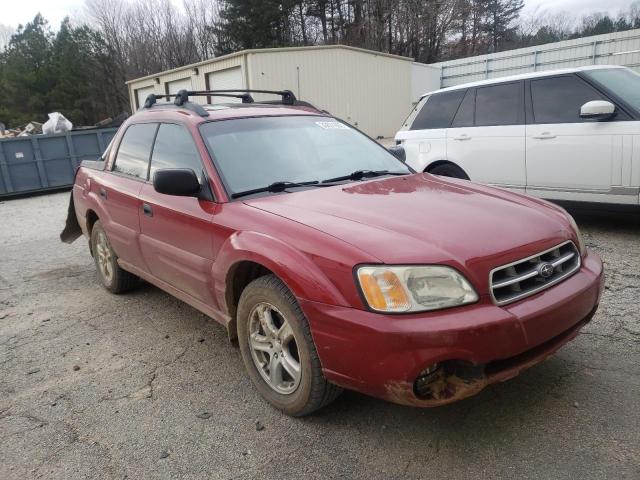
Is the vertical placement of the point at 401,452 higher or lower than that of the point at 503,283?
lower

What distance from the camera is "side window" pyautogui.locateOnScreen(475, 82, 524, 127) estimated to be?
5848 mm

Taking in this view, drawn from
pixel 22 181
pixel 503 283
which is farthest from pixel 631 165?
pixel 22 181

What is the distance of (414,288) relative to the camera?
83.3 inches

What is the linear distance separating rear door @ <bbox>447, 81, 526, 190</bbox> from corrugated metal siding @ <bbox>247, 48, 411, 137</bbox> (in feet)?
42.2

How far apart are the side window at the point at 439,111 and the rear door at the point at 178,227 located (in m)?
4.05

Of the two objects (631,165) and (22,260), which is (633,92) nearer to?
(631,165)

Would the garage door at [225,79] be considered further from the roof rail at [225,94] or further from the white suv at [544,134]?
the roof rail at [225,94]

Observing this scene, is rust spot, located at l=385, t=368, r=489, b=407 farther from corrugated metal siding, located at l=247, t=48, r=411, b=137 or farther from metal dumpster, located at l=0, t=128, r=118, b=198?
corrugated metal siding, located at l=247, t=48, r=411, b=137

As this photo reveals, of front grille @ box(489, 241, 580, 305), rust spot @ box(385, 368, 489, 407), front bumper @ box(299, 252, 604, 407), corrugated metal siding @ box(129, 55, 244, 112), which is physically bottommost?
rust spot @ box(385, 368, 489, 407)

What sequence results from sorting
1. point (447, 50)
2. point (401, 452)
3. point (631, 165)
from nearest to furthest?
1. point (401, 452)
2. point (631, 165)
3. point (447, 50)

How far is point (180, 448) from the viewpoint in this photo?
97.0 inches

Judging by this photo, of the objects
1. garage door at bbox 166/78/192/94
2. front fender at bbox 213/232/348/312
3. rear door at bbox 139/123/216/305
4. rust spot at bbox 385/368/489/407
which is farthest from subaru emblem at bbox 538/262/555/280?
garage door at bbox 166/78/192/94

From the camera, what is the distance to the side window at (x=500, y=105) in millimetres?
5848

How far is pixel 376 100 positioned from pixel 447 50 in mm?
20063
